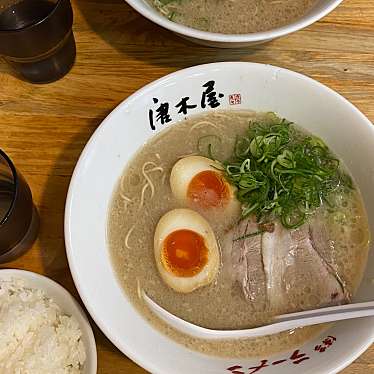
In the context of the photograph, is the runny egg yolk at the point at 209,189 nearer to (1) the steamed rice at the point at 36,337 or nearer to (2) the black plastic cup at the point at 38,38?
(1) the steamed rice at the point at 36,337

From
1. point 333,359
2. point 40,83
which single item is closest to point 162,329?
point 333,359

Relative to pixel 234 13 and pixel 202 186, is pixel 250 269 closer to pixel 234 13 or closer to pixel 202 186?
pixel 202 186

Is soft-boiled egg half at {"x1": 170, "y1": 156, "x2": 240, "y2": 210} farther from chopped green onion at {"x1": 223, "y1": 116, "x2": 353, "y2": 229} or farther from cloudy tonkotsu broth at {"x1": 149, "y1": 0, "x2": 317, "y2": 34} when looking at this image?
cloudy tonkotsu broth at {"x1": 149, "y1": 0, "x2": 317, "y2": 34}

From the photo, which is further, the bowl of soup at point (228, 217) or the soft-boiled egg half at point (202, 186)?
the soft-boiled egg half at point (202, 186)

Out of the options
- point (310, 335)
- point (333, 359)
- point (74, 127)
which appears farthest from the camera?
point (74, 127)

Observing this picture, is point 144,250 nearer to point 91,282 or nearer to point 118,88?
point 91,282

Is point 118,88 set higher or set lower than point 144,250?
higher

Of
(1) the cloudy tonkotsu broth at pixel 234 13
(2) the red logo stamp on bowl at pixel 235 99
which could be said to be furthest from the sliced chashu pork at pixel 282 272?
(1) the cloudy tonkotsu broth at pixel 234 13

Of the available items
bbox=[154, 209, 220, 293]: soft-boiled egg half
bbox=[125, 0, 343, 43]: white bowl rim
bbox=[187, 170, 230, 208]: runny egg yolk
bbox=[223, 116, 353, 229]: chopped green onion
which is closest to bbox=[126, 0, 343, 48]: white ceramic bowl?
bbox=[125, 0, 343, 43]: white bowl rim
